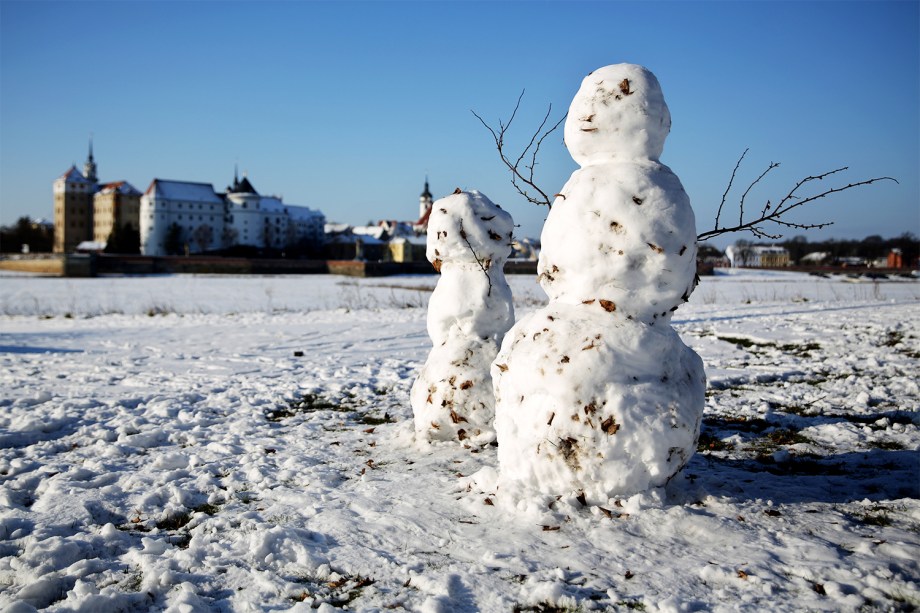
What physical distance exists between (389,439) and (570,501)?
2.17 metres

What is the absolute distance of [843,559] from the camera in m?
2.74

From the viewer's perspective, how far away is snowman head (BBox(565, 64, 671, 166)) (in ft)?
11.3

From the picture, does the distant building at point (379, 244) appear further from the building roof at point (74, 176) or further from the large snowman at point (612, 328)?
the large snowman at point (612, 328)

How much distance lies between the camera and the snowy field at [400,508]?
264 cm

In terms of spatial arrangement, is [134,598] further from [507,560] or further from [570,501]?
[570,501]

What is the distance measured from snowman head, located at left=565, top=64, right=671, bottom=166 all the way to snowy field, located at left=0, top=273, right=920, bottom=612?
1.92 metres

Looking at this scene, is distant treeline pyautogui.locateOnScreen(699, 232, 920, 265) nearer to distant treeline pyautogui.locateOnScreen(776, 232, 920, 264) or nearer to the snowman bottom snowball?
distant treeline pyautogui.locateOnScreen(776, 232, 920, 264)

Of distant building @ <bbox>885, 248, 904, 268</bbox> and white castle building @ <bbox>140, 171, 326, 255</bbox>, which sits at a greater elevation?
white castle building @ <bbox>140, 171, 326, 255</bbox>

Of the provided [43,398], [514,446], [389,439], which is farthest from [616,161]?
[43,398]

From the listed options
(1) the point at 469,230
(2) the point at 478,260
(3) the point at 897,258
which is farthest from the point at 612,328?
(3) the point at 897,258

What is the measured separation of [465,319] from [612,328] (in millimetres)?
1722

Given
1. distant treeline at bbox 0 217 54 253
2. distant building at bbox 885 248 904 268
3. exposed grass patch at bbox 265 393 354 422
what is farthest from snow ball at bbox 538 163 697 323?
distant treeline at bbox 0 217 54 253

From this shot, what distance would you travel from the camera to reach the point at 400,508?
3.57 metres

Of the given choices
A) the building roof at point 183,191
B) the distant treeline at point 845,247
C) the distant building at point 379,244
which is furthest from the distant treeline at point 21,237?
the distant treeline at point 845,247
